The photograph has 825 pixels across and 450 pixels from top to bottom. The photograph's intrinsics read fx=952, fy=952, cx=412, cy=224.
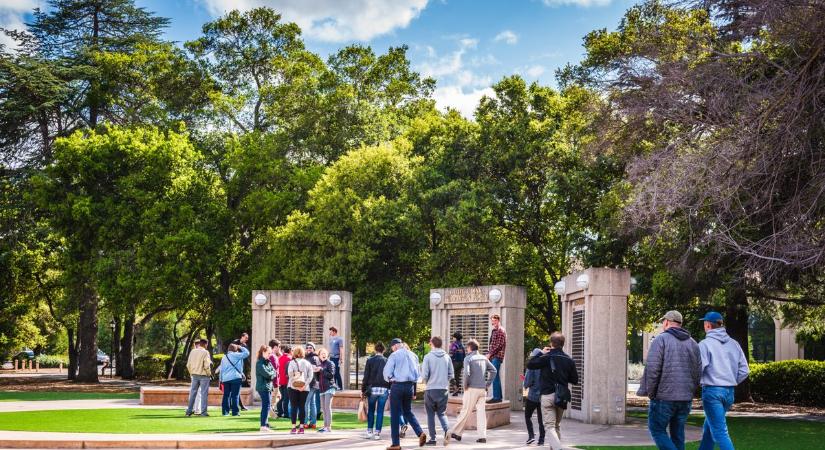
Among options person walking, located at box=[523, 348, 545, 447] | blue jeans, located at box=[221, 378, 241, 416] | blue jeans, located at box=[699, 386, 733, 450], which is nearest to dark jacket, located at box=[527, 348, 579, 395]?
person walking, located at box=[523, 348, 545, 447]

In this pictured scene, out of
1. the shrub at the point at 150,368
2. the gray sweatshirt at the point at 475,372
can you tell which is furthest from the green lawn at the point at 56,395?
the gray sweatshirt at the point at 475,372

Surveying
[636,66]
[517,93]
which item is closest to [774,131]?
[636,66]

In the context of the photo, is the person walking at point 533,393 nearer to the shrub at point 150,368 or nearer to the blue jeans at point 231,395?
the blue jeans at point 231,395

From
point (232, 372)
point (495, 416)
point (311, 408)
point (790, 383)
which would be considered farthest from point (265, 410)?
point (790, 383)

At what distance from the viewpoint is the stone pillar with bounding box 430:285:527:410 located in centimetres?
2405

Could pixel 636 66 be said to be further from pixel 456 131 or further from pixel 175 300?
pixel 175 300

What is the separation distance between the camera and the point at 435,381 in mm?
15469

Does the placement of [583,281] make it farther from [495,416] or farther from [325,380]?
[325,380]

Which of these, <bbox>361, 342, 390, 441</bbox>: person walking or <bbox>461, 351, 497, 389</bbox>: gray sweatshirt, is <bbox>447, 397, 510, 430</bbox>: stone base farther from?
<bbox>461, 351, 497, 389</bbox>: gray sweatshirt

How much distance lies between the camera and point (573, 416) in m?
21.5

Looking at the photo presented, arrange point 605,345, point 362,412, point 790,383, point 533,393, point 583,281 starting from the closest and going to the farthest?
point 533,393, point 362,412, point 605,345, point 583,281, point 790,383

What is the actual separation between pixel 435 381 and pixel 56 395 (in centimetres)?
2296

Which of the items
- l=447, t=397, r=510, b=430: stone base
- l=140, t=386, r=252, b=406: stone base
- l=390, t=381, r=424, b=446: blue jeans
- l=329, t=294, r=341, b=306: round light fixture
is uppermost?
l=329, t=294, r=341, b=306: round light fixture

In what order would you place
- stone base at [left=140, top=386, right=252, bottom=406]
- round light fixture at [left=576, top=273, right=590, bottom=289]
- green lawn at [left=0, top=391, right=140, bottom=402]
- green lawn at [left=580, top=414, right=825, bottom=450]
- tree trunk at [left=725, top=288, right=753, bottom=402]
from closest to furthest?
1. green lawn at [left=580, top=414, right=825, bottom=450]
2. round light fixture at [left=576, top=273, right=590, bottom=289]
3. stone base at [left=140, top=386, right=252, bottom=406]
4. tree trunk at [left=725, top=288, right=753, bottom=402]
5. green lawn at [left=0, top=391, right=140, bottom=402]
